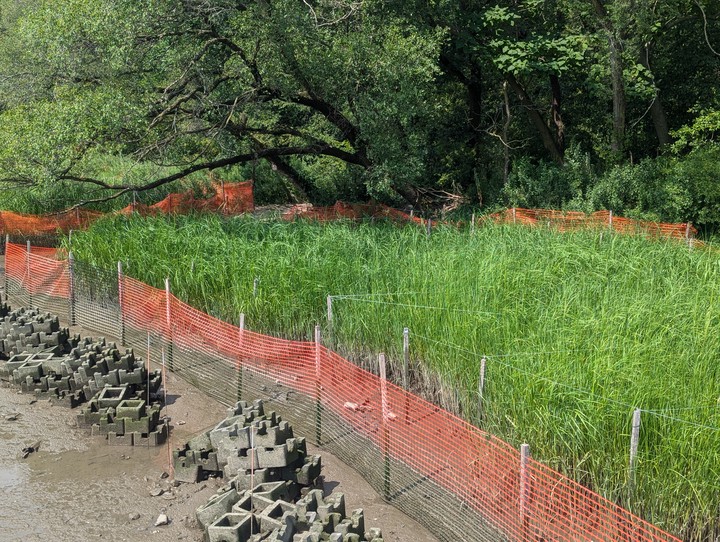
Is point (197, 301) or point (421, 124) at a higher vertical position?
point (421, 124)

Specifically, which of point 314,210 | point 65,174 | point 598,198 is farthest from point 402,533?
point 598,198

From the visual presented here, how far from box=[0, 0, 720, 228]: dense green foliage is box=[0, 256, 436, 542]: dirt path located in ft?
23.5

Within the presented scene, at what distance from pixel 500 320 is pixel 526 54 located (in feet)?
42.7

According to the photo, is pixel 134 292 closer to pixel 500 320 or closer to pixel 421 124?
pixel 500 320

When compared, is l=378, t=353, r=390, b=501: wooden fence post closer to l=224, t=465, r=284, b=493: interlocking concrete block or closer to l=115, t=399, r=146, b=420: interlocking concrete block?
l=224, t=465, r=284, b=493: interlocking concrete block

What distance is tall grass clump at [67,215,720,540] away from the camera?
5348 millimetres

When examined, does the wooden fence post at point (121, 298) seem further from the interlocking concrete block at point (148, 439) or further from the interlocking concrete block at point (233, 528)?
the interlocking concrete block at point (233, 528)

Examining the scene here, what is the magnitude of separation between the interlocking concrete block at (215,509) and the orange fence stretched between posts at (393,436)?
1.39 meters

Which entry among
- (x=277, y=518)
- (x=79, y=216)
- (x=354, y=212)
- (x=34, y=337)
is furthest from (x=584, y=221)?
(x=79, y=216)

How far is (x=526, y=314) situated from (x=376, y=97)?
9.39 m

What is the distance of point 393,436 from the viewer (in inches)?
252

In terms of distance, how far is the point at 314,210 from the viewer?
17891mm

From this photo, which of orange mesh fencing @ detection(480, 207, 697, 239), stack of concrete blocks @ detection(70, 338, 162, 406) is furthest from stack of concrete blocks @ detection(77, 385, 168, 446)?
orange mesh fencing @ detection(480, 207, 697, 239)

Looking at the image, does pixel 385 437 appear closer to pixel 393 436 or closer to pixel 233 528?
pixel 393 436
